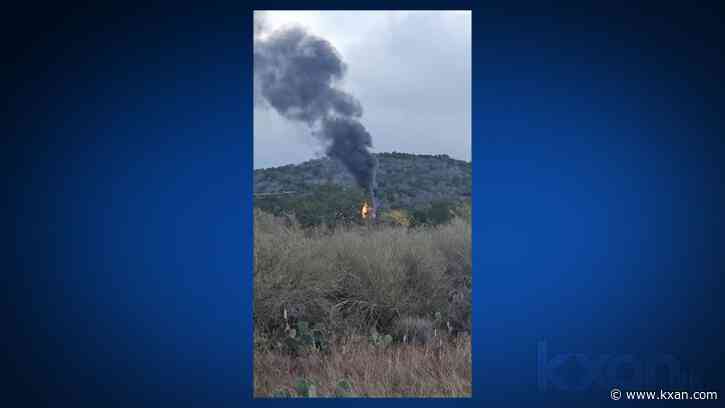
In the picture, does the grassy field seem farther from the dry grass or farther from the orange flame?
the orange flame

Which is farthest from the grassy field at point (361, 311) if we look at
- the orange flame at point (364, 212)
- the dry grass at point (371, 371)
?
the orange flame at point (364, 212)

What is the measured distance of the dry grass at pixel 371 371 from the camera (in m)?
2.96

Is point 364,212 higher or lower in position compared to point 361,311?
higher

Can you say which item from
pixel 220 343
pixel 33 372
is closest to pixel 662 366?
pixel 220 343

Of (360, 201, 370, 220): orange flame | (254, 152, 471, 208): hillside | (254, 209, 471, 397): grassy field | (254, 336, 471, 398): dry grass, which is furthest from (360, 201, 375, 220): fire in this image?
(254, 336, 471, 398): dry grass

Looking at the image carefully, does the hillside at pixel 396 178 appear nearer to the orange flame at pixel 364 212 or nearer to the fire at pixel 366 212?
the fire at pixel 366 212

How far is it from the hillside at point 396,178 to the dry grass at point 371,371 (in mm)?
4328

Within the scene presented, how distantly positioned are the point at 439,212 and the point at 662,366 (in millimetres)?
4854

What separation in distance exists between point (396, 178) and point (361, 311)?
4.58m

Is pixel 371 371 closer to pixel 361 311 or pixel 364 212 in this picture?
pixel 361 311

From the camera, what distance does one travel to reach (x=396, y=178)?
9.12 m

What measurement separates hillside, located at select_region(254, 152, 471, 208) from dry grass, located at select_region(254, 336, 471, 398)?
433 cm

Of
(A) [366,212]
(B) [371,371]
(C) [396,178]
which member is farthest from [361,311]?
(C) [396,178]

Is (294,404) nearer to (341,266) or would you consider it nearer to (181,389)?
(181,389)
